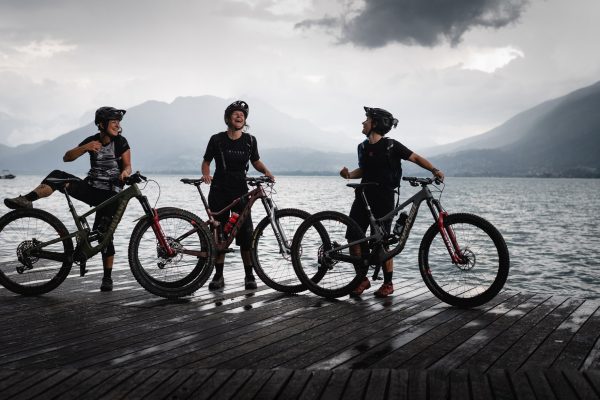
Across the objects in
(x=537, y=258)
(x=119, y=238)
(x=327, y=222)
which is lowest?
(x=537, y=258)

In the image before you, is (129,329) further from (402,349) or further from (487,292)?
(487,292)

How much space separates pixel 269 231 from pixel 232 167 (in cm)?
95

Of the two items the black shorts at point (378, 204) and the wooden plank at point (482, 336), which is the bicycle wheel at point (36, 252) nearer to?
the black shorts at point (378, 204)

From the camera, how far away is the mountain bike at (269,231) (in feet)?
21.1

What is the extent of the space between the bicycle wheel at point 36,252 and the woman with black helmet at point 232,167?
1.80 metres

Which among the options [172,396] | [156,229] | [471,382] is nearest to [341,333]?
[471,382]

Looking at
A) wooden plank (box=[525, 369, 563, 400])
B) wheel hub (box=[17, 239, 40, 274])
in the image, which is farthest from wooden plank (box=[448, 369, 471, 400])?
wheel hub (box=[17, 239, 40, 274])

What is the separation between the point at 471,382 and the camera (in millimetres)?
3443

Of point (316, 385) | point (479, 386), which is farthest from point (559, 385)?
point (316, 385)

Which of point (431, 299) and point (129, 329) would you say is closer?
point (129, 329)

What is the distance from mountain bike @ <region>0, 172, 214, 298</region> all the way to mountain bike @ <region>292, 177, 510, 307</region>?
3.96 ft

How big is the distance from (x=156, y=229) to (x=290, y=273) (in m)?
1.84

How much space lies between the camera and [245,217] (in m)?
6.68

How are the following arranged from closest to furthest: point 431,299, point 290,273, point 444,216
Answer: point 444,216, point 431,299, point 290,273
